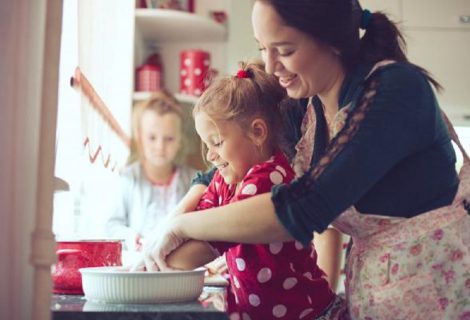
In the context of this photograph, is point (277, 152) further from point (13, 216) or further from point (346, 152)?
point (13, 216)

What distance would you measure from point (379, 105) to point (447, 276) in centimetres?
31

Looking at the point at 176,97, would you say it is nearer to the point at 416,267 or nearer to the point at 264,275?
the point at 264,275

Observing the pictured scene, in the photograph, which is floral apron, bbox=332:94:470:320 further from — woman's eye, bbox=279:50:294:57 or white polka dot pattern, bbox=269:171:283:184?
woman's eye, bbox=279:50:294:57

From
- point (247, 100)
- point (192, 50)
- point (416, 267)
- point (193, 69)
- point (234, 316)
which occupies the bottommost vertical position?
point (234, 316)

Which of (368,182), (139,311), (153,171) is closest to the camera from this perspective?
(139,311)

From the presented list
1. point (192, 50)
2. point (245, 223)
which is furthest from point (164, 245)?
point (192, 50)

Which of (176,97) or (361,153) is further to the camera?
(176,97)

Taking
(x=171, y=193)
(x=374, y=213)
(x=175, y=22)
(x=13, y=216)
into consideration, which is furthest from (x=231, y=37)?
(x=13, y=216)

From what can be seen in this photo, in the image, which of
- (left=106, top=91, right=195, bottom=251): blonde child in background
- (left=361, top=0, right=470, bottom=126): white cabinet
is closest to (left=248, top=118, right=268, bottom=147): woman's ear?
(left=106, top=91, right=195, bottom=251): blonde child in background

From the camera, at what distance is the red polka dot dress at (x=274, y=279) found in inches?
45.5

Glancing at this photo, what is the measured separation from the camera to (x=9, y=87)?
0.86m

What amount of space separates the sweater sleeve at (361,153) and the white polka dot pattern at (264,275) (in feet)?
0.76

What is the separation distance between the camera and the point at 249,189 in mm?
1097

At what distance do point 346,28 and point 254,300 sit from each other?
0.46m
